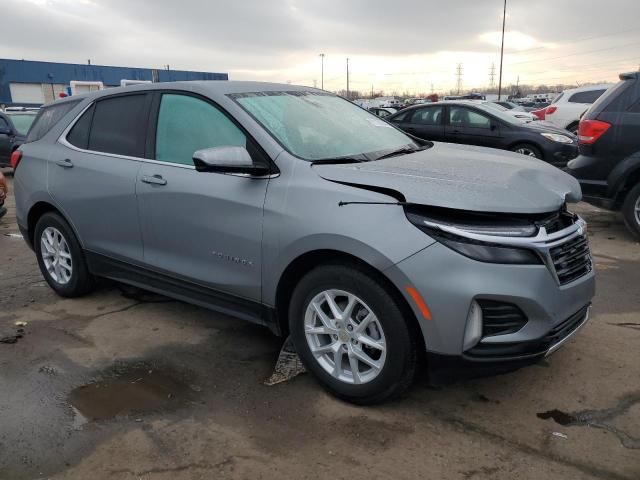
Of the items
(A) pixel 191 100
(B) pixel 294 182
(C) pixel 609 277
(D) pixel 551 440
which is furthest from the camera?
(C) pixel 609 277

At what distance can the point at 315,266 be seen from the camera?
119 inches

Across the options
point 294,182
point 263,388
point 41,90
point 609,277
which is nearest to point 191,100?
point 294,182

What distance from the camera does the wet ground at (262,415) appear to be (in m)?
2.56

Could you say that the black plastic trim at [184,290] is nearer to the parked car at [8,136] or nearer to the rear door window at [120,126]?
the rear door window at [120,126]

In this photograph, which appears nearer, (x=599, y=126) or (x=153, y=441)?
(x=153, y=441)

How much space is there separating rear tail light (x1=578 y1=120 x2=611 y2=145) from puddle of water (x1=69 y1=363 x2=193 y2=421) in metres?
5.35

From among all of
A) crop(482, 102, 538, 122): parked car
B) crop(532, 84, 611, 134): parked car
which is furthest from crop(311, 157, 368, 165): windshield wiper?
crop(532, 84, 611, 134): parked car

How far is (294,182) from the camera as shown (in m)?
3.05

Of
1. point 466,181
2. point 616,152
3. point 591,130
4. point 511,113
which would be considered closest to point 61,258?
point 466,181

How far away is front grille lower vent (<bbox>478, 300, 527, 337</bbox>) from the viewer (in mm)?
2572

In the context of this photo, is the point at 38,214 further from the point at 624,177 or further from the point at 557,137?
the point at 557,137

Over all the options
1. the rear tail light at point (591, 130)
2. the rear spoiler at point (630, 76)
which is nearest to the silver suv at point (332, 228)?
the rear tail light at point (591, 130)

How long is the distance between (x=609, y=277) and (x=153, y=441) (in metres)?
4.27

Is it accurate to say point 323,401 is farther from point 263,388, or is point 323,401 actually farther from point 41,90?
point 41,90
